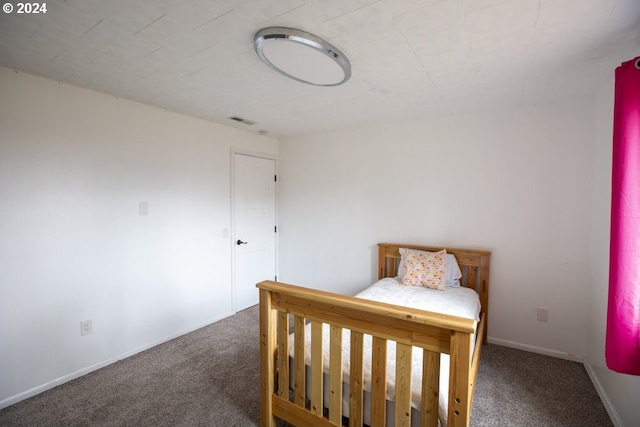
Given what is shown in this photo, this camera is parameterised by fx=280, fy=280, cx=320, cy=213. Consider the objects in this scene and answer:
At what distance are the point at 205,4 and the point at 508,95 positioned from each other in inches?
92.2

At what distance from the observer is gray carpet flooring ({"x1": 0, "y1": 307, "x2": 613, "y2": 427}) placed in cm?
178

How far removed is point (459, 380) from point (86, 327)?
Answer: 2728mm

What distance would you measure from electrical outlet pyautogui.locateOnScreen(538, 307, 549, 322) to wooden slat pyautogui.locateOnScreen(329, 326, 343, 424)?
221 cm

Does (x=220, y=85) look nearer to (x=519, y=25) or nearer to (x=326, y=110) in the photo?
(x=326, y=110)

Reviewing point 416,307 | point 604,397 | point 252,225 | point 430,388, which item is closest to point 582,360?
point 604,397

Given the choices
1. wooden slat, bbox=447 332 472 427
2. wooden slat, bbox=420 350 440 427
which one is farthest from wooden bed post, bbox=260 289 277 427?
wooden slat, bbox=447 332 472 427

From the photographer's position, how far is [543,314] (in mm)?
2549

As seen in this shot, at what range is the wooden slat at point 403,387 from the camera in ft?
4.16

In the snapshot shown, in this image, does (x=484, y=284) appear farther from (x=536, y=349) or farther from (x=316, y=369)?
(x=316, y=369)

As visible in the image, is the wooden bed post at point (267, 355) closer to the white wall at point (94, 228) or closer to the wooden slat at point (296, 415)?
the wooden slat at point (296, 415)

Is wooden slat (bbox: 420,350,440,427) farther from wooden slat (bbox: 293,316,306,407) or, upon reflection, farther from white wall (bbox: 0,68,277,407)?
white wall (bbox: 0,68,277,407)

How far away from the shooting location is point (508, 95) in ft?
7.66

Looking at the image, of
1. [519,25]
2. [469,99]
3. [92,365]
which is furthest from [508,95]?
[92,365]

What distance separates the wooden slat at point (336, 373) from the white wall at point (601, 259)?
1723 mm
